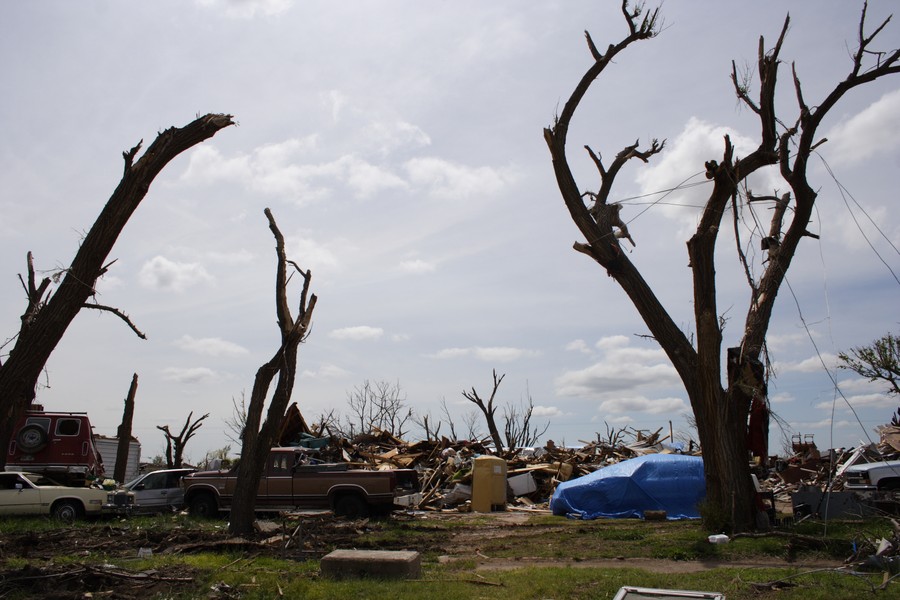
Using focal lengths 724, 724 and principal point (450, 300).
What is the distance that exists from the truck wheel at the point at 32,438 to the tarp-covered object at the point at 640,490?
14721 millimetres

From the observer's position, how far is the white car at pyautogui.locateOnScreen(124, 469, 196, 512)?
63.5ft

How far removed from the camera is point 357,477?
56.4 ft

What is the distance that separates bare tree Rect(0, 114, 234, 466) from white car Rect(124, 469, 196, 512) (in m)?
12.0

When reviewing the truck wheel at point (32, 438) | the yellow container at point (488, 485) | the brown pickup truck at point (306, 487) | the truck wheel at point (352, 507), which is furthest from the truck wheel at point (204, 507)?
the yellow container at point (488, 485)

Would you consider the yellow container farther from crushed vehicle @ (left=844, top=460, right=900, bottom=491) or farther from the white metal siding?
the white metal siding

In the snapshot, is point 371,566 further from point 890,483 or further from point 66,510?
point 890,483

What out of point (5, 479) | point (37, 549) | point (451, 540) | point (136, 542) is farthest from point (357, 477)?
point (5, 479)

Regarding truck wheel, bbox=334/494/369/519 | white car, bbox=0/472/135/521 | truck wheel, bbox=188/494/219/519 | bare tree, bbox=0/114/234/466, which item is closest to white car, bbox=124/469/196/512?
white car, bbox=0/472/135/521

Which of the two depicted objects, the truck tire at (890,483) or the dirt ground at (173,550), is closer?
the dirt ground at (173,550)

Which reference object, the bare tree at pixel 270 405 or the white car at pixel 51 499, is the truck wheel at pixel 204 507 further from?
the bare tree at pixel 270 405

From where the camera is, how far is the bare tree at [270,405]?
12.8 meters

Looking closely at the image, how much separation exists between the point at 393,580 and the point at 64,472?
15207 mm

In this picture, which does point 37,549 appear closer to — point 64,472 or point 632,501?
point 64,472

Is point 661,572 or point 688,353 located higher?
point 688,353
